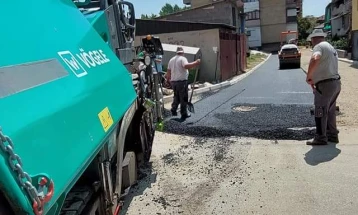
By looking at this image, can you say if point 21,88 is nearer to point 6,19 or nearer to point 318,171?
point 6,19

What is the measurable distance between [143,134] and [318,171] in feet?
8.22

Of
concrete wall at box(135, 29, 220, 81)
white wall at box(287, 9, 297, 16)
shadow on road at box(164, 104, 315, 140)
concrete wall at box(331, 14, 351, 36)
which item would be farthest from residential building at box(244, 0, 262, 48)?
shadow on road at box(164, 104, 315, 140)

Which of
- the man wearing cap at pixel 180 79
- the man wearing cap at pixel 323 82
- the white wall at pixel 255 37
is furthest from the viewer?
the white wall at pixel 255 37

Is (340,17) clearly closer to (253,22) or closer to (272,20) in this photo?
(272,20)

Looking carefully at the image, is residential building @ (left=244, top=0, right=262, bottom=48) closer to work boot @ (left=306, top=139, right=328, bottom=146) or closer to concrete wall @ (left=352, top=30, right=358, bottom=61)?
concrete wall @ (left=352, top=30, right=358, bottom=61)

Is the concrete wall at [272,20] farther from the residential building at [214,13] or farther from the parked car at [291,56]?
the parked car at [291,56]

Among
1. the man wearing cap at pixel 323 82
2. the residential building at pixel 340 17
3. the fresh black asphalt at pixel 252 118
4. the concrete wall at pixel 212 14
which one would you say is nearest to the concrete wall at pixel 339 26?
the residential building at pixel 340 17

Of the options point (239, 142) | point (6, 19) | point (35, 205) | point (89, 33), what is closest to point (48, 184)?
point (35, 205)

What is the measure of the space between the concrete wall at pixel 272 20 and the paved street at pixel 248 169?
60.2m

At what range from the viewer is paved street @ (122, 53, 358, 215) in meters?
4.43

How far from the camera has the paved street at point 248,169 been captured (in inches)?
174

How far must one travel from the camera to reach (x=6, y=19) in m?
1.88

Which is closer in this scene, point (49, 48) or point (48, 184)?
point (48, 184)

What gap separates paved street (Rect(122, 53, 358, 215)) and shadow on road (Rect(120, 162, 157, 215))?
1cm
